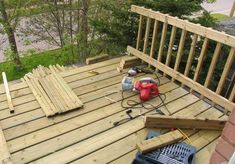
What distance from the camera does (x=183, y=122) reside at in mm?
2990

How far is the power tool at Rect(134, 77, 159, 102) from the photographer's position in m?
3.46

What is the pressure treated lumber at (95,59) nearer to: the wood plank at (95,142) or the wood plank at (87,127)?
the wood plank at (87,127)

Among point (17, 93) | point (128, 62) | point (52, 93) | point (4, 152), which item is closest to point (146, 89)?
point (128, 62)

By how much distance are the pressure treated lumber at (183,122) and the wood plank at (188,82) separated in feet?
0.93

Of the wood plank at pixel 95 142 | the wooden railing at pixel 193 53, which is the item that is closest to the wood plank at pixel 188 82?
the wooden railing at pixel 193 53

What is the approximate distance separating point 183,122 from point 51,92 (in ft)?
5.81

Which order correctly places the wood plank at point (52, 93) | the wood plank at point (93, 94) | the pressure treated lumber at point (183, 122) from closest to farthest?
the pressure treated lumber at point (183, 122) < the wood plank at point (93, 94) < the wood plank at point (52, 93)

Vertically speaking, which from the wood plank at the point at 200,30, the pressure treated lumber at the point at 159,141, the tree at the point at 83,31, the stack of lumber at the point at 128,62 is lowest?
the tree at the point at 83,31

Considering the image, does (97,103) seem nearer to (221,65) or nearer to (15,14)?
(221,65)

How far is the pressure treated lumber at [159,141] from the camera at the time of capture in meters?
2.57

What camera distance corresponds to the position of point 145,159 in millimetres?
2486

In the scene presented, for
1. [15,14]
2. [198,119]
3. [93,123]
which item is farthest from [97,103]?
[15,14]

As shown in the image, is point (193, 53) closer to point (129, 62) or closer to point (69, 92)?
point (129, 62)

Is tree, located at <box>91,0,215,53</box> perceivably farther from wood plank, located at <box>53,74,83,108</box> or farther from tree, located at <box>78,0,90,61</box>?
tree, located at <box>78,0,90,61</box>
